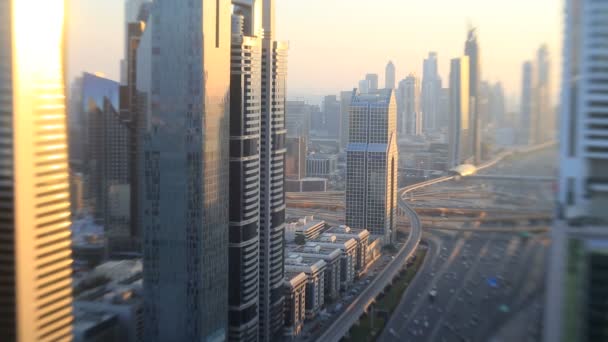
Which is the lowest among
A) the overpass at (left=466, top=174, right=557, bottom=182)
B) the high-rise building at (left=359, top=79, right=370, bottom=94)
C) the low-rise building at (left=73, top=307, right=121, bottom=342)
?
the low-rise building at (left=73, top=307, right=121, bottom=342)

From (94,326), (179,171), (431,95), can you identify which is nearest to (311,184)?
(431,95)

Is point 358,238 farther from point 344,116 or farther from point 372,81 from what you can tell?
point 344,116

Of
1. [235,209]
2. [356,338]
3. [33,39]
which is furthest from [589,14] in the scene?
[356,338]

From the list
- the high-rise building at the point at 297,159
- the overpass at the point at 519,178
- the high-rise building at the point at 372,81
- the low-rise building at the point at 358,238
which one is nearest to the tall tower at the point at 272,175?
the high-rise building at the point at 372,81

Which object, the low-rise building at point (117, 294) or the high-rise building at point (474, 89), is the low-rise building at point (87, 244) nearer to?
the low-rise building at point (117, 294)

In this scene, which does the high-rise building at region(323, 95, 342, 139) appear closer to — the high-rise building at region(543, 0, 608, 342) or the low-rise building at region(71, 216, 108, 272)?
the low-rise building at region(71, 216, 108, 272)

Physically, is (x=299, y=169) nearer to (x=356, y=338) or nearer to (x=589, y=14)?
(x=356, y=338)

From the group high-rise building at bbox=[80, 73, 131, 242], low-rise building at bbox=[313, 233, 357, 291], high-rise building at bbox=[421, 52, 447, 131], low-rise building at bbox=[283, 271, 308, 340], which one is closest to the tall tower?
low-rise building at bbox=[283, 271, 308, 340]
